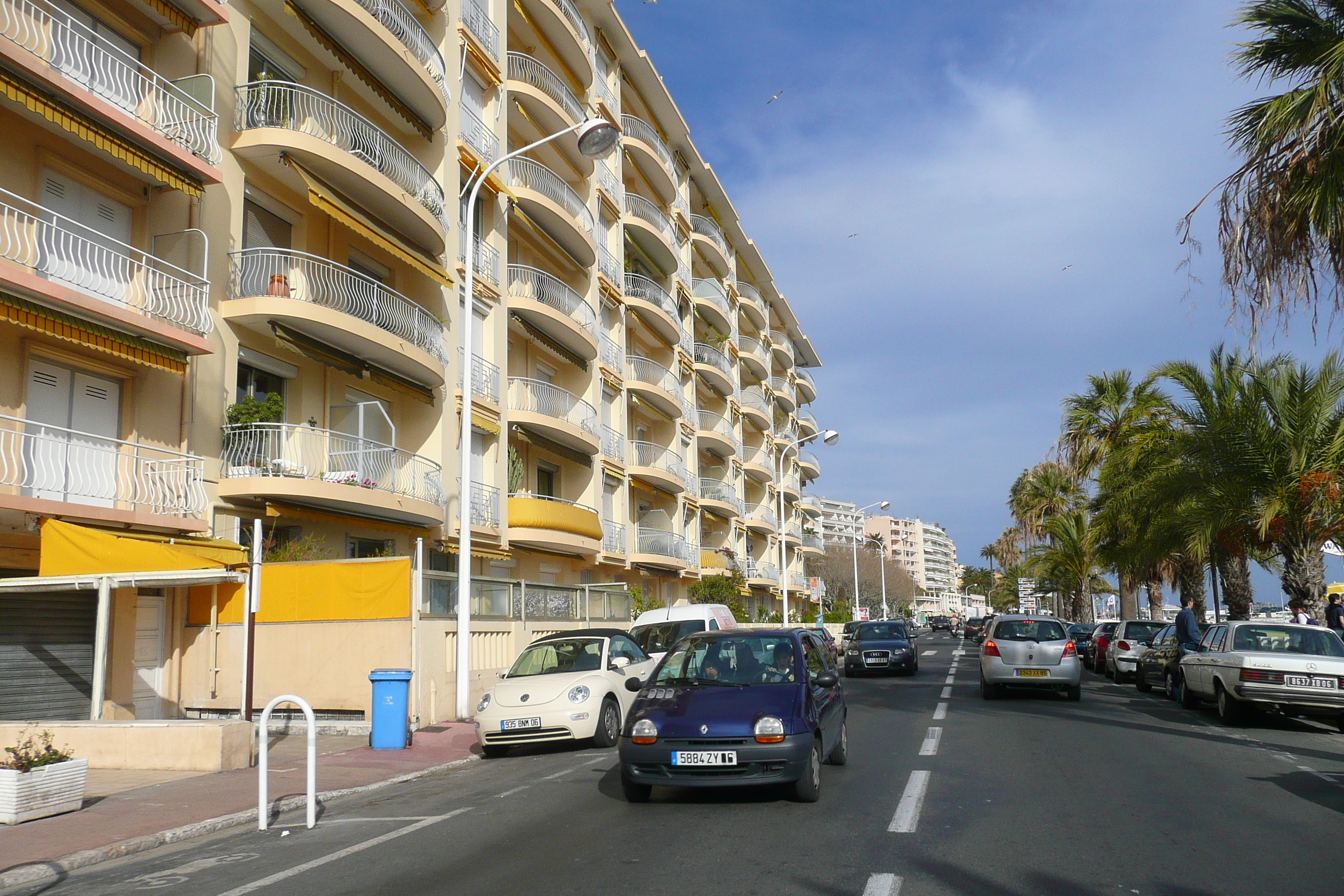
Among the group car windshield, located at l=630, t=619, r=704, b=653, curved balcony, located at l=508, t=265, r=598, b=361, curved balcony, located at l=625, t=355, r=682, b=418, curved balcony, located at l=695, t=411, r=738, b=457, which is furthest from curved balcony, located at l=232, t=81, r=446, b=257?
curved balcony, located at l=695, t=411, r=738, b=457

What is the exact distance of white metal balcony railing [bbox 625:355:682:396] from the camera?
123ft

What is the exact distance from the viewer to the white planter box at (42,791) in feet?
29.3

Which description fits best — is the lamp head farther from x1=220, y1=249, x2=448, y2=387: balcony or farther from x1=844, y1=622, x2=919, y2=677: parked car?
x1=844, y1=622, x2=919, y2=677: parked car

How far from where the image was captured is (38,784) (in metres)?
9.10

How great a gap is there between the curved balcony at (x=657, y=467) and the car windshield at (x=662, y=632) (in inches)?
701

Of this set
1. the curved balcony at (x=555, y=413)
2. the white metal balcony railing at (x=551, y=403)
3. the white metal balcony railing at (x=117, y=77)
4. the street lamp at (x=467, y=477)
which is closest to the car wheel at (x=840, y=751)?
the street lamp at (x=467, y=477)

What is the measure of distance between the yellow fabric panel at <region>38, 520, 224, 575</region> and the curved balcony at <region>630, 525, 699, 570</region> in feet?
74.5

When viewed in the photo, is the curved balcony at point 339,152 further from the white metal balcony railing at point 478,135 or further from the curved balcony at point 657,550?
the curved balcony at point 657,550

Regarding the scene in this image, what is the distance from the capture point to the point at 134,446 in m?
15.9

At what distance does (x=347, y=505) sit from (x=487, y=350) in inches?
339

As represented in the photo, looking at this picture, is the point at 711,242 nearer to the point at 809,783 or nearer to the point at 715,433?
the point at 715,433

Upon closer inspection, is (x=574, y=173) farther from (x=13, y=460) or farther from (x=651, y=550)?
(x=13, y=460)

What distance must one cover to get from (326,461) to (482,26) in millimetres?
14264

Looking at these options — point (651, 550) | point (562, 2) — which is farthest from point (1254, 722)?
point (562, 2)
